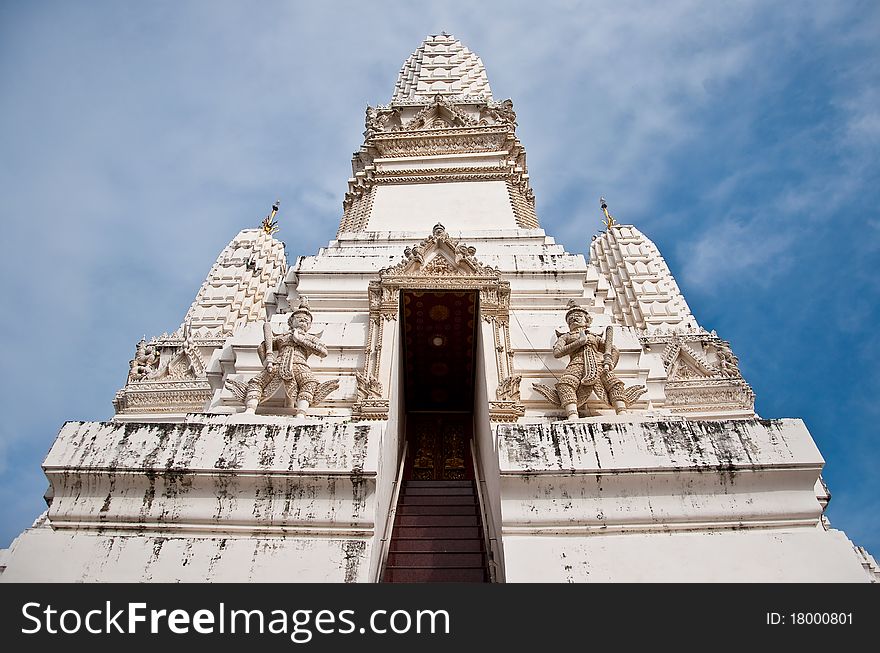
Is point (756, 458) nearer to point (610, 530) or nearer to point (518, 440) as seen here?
point (610, 530)

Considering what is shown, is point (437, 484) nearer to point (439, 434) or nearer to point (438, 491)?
point (438, 491)

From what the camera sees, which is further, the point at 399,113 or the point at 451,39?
the point at 451,39

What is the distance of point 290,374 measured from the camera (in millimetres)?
8664

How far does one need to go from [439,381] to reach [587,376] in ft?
12.0

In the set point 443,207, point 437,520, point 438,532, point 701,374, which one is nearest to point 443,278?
point 437,520

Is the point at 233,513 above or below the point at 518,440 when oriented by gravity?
below

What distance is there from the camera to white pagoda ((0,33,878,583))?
5422 millimetres

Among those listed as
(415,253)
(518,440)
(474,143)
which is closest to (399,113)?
(474,143)

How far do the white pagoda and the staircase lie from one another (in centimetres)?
3

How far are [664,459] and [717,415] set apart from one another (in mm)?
14395

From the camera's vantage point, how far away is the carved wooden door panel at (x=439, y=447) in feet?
35.3

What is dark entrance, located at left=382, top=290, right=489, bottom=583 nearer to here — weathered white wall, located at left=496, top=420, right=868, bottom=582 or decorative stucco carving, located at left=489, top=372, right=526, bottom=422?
decorative stucco carving, located at left=489, top=372, right=526, bottom=422

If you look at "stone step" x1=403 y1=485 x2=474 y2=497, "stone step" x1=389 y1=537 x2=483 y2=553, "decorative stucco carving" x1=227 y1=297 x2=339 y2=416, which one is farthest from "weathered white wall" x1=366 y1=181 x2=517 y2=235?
"stone step" x1=389 y1=537 x2=483 y2=553
